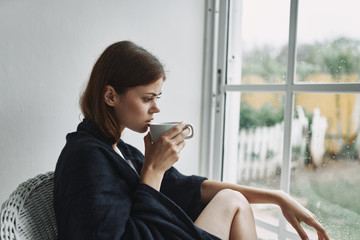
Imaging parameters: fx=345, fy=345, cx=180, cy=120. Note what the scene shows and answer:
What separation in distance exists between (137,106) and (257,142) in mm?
711

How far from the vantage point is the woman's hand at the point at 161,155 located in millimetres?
1003

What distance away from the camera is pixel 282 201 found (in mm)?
1124

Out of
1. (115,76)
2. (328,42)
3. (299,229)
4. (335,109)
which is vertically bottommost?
(299,229)

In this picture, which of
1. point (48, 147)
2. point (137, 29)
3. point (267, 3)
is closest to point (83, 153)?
point (48, 147)

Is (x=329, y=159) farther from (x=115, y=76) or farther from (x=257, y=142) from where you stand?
(x=115, y=76)

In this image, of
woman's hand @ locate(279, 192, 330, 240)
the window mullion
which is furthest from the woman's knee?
the window mullion

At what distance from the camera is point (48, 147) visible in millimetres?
1277

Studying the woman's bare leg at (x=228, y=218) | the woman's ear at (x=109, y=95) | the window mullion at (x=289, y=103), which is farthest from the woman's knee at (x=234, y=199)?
the woman's ear at (x=109, y=95)

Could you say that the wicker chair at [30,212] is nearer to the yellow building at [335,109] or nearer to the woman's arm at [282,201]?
the woman's arm at [282,201]

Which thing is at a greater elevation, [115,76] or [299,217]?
[115,76]

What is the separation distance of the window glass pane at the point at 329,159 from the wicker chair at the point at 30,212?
91 cm

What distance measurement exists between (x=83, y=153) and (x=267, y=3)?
1026 millimetres

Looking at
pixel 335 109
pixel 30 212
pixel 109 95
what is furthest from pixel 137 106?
pixel 335 109

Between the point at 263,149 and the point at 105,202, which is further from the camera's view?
the point at 263,149
